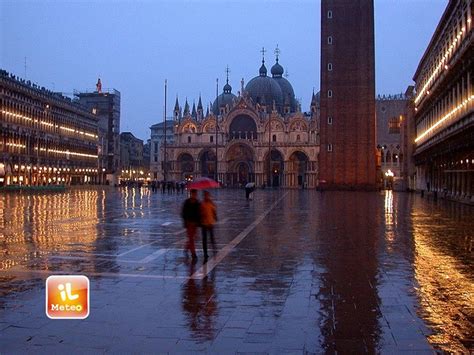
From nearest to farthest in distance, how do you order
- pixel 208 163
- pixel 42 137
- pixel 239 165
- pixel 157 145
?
pixel 42 137 < pixel 239 165 < pixel 208 163 < pixel 157 145

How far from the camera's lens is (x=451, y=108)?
4347cm

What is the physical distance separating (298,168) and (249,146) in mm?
10205

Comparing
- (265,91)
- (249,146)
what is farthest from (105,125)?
(265,91)

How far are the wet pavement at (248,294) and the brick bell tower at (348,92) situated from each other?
57.3m

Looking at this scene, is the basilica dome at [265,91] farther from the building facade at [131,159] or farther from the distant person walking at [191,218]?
the distant person walking at [191,218]

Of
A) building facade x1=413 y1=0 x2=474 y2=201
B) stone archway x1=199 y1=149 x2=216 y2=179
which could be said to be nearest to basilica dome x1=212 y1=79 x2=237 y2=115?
stone archway x1=199 y1=149 x2=216 y2=179

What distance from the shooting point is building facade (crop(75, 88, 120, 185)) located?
405 feet

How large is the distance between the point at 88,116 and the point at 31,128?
26.9m

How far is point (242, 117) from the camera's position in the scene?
4783 inches

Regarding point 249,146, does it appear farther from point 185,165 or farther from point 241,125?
point 185,165

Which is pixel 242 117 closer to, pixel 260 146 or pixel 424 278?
pixel 260 146

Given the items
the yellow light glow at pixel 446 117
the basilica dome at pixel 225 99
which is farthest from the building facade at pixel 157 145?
the yellow light glow at pixel 446 117

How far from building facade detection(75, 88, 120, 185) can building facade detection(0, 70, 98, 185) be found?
17.3 feet

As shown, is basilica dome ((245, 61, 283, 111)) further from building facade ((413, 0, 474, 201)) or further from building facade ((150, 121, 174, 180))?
building facade ((413, 0, 474, 201))
